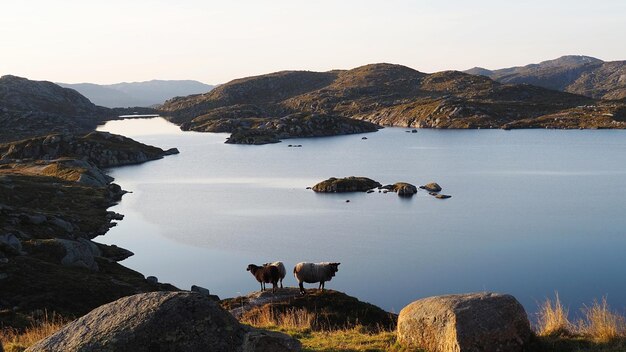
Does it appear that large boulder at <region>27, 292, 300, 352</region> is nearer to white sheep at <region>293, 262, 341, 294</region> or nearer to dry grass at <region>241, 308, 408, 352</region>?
dry grass at <region>241, 308, 408, 352</region>

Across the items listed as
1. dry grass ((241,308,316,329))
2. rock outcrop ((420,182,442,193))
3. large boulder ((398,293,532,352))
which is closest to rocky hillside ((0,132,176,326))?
dry grass ((241,308,316,329))

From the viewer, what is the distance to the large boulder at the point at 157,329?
41.1 feet

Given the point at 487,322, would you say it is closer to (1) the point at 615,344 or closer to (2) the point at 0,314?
(1) the point at 615,344

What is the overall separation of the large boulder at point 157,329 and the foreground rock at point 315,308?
51.1ft

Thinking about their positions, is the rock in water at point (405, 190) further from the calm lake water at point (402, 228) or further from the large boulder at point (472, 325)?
the large boulder at point (472, 325)

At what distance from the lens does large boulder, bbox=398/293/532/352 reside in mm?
16969

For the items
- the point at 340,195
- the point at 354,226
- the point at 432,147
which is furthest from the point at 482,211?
the point at 432,147

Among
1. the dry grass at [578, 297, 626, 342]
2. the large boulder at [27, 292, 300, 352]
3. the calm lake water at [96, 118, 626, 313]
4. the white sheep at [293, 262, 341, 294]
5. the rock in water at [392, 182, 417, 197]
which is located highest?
the large boulder at [27, 292, 300, 352]

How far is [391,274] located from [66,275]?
32882mm

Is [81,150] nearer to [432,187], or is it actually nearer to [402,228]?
[432,187]

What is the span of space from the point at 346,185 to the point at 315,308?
3269 inches

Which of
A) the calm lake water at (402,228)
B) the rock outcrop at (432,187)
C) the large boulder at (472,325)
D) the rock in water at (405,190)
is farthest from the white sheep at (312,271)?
the rock outcrop at (432,187)

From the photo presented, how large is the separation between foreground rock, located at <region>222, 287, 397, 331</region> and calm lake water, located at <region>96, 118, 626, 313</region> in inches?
573

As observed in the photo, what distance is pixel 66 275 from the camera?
159 feet
